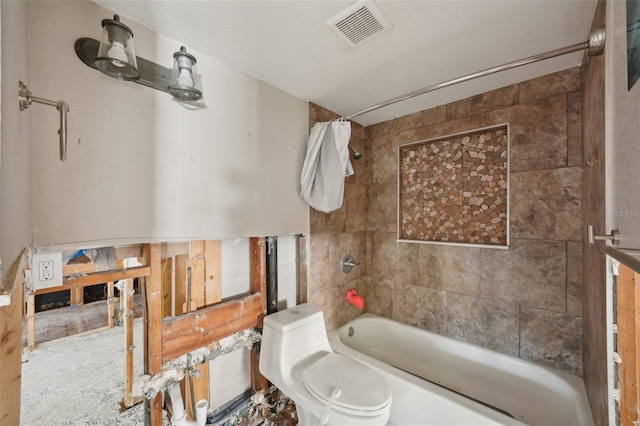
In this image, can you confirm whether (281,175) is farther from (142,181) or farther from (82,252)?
(82,252)

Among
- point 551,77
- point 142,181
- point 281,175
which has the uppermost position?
point 551,77

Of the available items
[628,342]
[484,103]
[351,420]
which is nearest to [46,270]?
[351,420]

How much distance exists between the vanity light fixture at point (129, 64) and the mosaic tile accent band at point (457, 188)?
1.73 m

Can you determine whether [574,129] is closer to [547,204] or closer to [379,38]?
[547,204]

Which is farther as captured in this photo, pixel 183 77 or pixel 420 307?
pixel 420 307

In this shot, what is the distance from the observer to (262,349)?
1.55m

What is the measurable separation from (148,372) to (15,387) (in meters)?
0.74

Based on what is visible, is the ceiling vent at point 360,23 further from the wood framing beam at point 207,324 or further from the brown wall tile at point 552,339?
the brown wall tile at point 552,339

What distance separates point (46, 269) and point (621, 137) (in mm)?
1965

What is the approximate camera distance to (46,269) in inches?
36.6

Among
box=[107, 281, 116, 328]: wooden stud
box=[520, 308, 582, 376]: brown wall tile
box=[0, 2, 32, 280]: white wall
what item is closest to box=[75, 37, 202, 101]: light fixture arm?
box=[0, 2, 32, 280]: white wall

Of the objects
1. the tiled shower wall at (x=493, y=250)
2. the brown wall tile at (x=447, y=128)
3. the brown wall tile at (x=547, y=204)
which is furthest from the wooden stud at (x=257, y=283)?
the brown wall tile at (x=547, y=204)

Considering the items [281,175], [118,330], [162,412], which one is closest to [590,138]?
[281,175]

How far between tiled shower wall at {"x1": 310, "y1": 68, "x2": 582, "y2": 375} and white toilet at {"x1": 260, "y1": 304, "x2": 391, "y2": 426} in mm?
398
